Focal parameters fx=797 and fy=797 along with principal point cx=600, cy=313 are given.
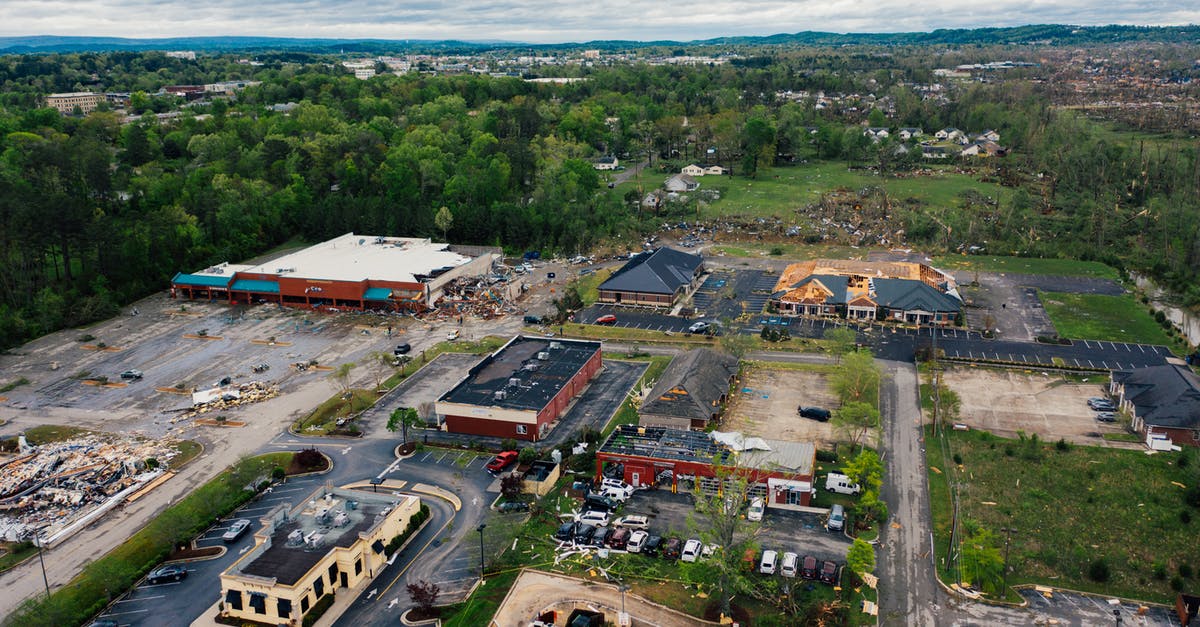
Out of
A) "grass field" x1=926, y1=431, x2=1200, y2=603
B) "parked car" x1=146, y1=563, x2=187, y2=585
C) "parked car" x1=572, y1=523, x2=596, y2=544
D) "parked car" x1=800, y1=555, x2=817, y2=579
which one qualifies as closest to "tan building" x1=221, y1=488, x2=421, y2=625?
"parked car" x1=146, y1=563, x2=187, y2=585

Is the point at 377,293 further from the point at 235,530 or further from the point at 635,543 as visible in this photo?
the point at 635,543

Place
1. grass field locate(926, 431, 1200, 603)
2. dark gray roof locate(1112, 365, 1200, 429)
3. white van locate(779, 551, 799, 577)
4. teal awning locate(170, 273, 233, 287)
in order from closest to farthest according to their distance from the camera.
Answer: white van locate(779, 551, 799, 577)
grass field locate(926, 431, 1200, 603)
dark gray roof locate(1112, 365, 1200, 429)
teal awning locate(170, 273, 233, 287)

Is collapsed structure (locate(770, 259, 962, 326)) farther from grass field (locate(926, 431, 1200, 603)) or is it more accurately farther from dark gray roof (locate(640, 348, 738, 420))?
grass field (locate(926, 431, 1200, 603))

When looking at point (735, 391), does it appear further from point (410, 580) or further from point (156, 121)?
point (156, 121)

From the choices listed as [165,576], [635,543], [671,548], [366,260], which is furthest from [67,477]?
[366,260]

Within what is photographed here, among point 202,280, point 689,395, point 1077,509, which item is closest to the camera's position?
point 1077,509
